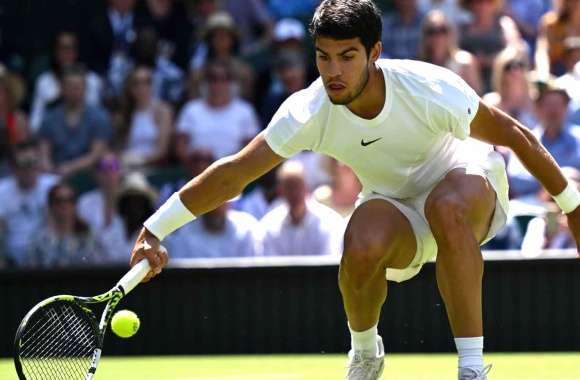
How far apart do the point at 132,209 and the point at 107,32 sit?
2.68 meters

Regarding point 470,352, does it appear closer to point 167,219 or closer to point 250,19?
point 167,219

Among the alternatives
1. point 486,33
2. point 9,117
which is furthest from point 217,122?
point 486,33

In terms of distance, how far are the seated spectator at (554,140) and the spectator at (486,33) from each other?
1.12 m

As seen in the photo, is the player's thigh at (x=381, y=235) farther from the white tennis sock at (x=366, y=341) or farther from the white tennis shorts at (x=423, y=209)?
the white tennis sock at (x=366, y=341)

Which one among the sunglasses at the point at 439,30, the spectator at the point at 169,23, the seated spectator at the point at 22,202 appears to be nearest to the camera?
the seated spectator at the point at 22,202

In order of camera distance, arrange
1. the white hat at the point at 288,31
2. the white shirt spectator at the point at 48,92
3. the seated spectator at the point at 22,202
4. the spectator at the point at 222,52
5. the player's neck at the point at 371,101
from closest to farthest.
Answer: the player's neck at the point at 371,101 < the seated spectator at the point at 22,202 < the white hat at the point at 288,31 < the spectator at the point at 222,52 < the white shirt spectator at the point at 48,92

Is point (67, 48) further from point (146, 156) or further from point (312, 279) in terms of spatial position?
point (312, 279)

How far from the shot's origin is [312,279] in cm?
848

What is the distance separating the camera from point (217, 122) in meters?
10.3

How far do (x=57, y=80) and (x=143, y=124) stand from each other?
3.82 feet

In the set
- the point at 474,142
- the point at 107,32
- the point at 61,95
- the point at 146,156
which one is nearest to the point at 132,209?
the point at 146,156

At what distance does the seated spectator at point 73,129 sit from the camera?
10.7 metres

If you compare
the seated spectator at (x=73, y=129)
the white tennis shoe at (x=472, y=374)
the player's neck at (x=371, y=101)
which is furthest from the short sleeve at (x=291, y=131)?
the seated spectator at (x=73, y=129)

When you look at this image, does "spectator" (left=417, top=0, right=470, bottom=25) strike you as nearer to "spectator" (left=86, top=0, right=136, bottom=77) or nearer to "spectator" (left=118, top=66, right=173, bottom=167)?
"spectator" (left=118, top=66, right=173, bottom=167)
